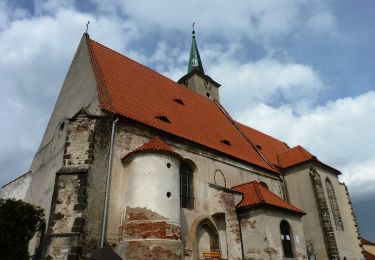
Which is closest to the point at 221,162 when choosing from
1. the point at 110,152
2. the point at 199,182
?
the point at 199,182

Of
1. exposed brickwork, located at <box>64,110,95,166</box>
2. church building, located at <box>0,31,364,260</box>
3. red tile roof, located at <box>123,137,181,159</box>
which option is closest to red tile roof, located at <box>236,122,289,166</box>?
church building, located at <box>0,31,364,260</box>

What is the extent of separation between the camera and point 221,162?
16.0m

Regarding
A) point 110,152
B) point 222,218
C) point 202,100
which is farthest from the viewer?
point 202,100

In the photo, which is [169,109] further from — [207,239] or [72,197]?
[72,197]

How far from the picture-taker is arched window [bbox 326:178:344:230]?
61.0 ft

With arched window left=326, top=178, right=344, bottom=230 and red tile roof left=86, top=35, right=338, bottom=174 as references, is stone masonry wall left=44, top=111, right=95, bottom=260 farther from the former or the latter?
arched window left=326, top=178, right=344, bottom=230

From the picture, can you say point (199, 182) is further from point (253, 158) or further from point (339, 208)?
point (339, 208)

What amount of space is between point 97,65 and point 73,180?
5.96m

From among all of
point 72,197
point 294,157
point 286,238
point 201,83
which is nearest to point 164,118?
point 72,197

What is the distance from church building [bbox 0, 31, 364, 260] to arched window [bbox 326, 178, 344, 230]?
Result: 0.08m

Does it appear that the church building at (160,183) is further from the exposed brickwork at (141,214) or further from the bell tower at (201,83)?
the bell tower at (201,83)

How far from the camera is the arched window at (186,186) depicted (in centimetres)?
1355

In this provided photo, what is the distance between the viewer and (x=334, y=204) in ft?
63.5

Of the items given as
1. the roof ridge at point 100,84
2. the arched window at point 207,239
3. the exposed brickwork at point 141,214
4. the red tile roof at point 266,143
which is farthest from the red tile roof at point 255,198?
the roof ridge at point 100,84
